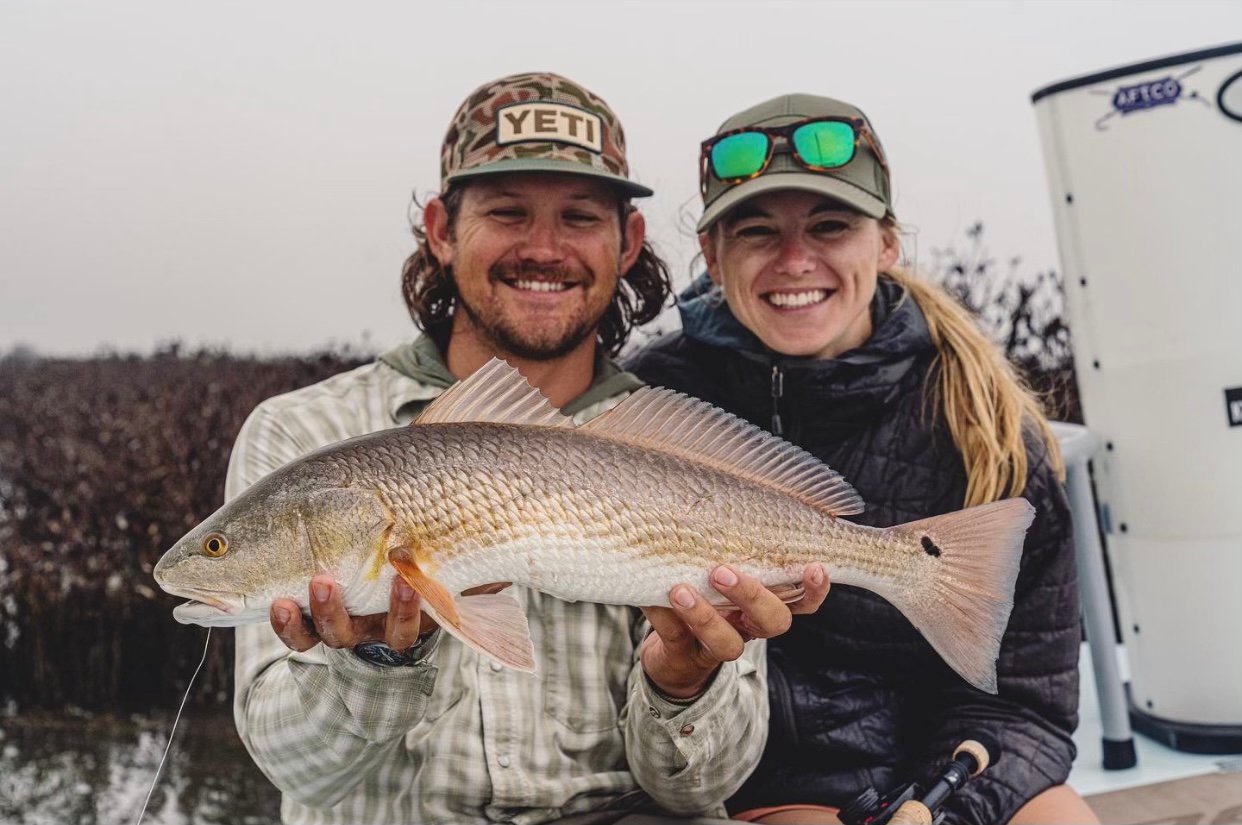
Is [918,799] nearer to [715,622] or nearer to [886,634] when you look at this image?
[886,634]

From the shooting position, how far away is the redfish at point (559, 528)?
1.98 meters

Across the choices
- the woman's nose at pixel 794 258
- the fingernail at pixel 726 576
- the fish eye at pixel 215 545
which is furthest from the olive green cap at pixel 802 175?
the fish eye at pixel 215 545

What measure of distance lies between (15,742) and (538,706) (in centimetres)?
440

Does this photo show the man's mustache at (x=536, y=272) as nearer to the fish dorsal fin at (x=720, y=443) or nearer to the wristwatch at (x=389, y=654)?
the fish dorsal fin at (x=720, y=443)

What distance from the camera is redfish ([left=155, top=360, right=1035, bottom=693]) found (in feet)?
6.49

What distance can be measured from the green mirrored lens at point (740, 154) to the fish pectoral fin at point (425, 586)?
162cm

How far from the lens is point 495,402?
2.13 m

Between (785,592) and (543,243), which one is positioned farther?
(543,243)

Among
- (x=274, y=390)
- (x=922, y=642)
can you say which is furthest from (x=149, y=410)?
(x=922, y=642)

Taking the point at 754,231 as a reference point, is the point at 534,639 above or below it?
below

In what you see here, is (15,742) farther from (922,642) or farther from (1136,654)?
(1136,654)

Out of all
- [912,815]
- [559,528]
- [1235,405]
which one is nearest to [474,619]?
[559,528]

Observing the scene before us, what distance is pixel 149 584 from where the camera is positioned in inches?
242

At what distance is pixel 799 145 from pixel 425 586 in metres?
1.76
